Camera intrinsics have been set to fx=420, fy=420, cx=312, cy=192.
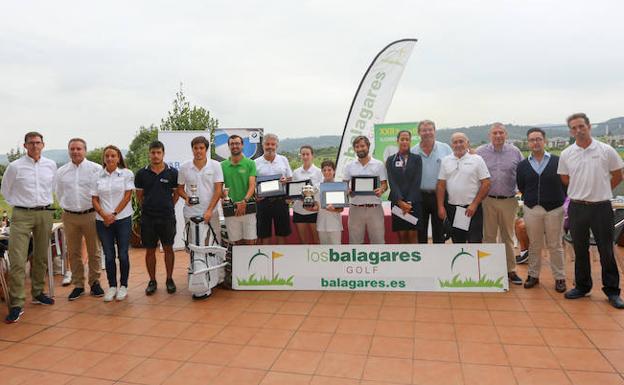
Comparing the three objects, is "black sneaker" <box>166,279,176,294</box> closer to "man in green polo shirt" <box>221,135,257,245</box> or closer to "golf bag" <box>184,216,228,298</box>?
"golf bag" <box>184,216,228,298</box>

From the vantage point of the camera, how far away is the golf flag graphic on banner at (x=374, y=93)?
837 cm

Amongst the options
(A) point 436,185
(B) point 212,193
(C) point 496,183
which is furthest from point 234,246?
(C) point 496,183

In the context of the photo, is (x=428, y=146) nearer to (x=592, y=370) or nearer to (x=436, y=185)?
(x=436, y=185)

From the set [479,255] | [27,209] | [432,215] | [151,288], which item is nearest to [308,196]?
[432,215]

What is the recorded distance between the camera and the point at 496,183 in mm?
4199

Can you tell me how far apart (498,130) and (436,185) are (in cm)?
81

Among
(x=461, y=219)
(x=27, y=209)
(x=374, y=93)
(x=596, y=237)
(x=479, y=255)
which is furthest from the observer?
(x=374, y=93)

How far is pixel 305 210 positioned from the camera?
15.4 ft

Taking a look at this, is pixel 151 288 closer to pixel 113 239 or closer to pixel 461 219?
pixel 113 239

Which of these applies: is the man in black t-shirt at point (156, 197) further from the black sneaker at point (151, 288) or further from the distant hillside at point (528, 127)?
the distant hillside at point (528, 127)

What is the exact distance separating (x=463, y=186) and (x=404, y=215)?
0.63m

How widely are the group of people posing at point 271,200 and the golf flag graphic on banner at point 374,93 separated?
405 cm

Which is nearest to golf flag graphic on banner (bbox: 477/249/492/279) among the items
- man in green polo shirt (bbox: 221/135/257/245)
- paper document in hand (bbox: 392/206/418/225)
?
paper document in hand (bbox: 392/206/418/225)

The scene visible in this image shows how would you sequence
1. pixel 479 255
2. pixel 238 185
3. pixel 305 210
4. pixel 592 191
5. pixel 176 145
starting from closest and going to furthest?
1. pixel 592 191
2. pixel 479 255
3. pixel 238 185
4. pixel 305 210
5. pixel 176 145
